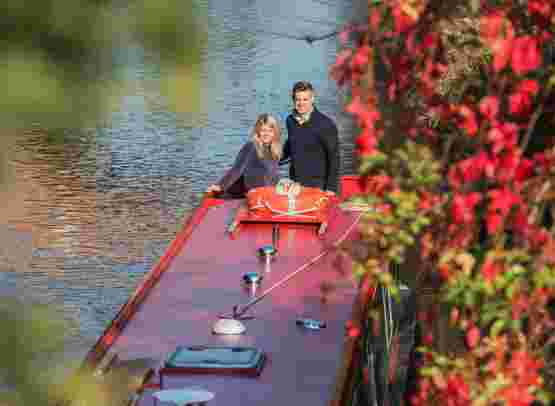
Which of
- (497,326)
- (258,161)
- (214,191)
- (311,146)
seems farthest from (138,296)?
(497,326)

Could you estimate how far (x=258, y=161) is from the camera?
38.6 feet

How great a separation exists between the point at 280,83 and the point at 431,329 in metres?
19.2

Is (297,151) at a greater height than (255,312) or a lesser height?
greater

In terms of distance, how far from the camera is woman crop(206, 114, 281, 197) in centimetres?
1145

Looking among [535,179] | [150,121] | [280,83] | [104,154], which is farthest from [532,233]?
[280,83]

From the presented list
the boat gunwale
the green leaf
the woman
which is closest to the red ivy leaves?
the green leaf

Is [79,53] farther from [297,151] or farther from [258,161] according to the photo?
[297,151]

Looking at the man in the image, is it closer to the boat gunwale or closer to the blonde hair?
the blonde hair

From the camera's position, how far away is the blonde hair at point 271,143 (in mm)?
11242

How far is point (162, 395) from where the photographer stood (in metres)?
5.92

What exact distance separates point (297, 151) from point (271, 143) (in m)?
0.25

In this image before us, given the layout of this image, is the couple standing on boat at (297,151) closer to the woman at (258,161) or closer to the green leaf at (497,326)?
the woman at (258,161)

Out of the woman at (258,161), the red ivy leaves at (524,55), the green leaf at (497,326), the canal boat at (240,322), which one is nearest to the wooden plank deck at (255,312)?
the canal boat at (240,322)

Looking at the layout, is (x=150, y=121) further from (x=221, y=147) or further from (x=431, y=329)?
(x=431, y=329)
